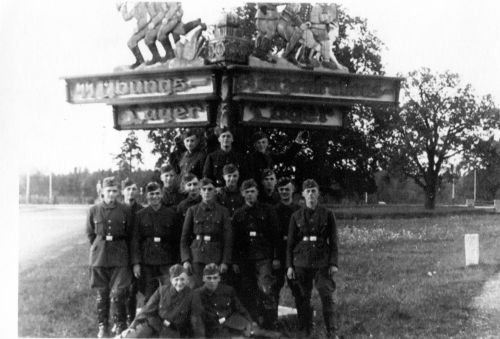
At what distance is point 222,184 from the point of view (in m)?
6.68

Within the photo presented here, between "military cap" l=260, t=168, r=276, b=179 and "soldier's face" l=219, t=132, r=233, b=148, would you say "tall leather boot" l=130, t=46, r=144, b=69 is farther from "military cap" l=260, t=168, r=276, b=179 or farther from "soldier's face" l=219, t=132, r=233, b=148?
"military cap" l=260, t=168, r=276, b=179

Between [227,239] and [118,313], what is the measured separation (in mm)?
1253

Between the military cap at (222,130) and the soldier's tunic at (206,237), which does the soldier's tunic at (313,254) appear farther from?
the military cap at (222,130)

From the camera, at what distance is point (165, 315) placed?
549cm

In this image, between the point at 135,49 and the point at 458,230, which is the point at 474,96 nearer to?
the point at 458,230

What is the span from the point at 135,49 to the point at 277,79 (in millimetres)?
1599

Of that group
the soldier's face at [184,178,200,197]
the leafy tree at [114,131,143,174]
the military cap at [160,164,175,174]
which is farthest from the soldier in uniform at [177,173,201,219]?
the leafy tree at [114,131,143,174]

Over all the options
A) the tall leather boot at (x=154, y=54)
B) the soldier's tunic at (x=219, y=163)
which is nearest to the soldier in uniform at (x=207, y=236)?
the soldier's tunic at (x=219, y=163)

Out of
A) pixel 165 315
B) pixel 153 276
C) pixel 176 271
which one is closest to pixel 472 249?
pixel 153 276

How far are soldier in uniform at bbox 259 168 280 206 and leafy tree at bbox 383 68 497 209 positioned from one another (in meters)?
4.43

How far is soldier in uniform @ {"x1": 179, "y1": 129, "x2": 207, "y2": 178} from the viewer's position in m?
6.79

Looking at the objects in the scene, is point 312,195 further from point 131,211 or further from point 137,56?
point 137,56

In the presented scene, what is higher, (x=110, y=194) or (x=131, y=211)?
(x=110, y=194)

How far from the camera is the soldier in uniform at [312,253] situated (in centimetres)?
592
